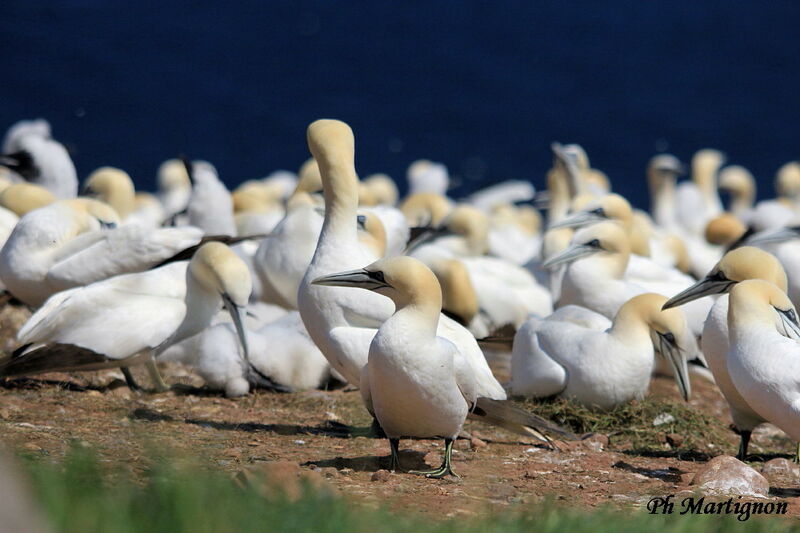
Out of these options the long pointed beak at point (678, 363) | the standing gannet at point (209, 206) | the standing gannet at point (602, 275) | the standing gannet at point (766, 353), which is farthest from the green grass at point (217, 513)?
the standing gannet at point (209, 206)

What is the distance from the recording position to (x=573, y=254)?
8844 mm

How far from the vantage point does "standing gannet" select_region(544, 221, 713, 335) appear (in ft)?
28.1

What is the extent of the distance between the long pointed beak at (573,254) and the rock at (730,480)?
352cm

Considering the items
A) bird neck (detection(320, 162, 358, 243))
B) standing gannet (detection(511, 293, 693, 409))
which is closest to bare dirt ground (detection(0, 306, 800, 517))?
standing gannet (detection(511, 293, 693, 409))

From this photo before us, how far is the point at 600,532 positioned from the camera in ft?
12.1

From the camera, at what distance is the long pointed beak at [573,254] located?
345 inches

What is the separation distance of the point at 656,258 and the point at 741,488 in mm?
6926

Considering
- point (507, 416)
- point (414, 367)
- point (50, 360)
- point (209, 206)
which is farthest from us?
point (209, 206)

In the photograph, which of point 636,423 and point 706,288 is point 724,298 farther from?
point 636,423

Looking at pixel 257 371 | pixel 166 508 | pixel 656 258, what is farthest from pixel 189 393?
pixel 656 258

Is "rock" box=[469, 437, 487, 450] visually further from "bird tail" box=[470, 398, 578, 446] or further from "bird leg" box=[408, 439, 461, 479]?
"bird leg" box=[408, 439, 461, 479]

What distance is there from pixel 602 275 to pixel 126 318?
11.3 ft

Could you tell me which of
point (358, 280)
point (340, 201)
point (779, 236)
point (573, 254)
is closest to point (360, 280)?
point (358, 280)

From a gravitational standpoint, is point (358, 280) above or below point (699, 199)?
below
